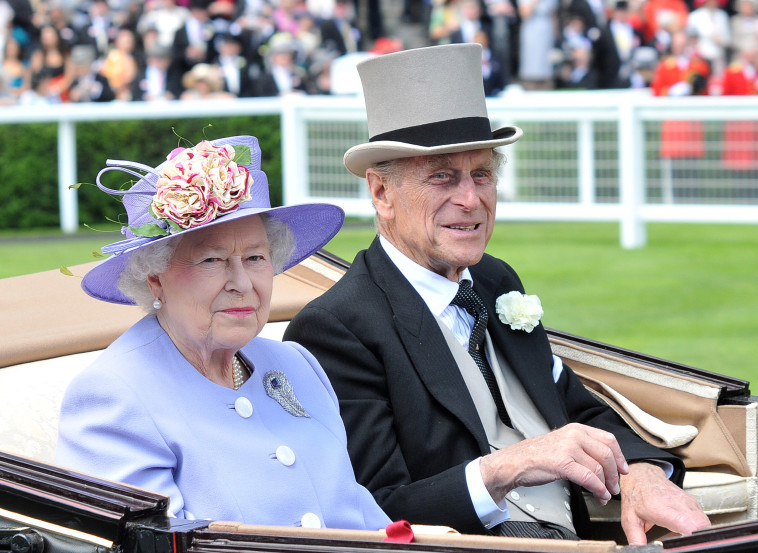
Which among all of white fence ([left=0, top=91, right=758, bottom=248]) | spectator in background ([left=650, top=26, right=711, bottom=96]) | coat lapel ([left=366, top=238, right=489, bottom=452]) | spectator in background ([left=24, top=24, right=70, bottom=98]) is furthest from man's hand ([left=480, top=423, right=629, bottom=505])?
spectator in background ([left=24, top=24, right=70, bottom=98])

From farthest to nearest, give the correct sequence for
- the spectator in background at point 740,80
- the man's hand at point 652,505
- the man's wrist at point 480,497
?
the spectator in background at point 740,80, the man's hand at point 652,505, the man's wrist at point 480,497

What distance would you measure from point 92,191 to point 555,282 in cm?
495

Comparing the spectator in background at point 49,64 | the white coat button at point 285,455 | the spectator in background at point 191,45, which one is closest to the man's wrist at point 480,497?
the white coat button at point 285,455

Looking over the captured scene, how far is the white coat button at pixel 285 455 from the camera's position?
2.51m

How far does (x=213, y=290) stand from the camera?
2.50m

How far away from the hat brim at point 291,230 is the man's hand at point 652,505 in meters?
0.94

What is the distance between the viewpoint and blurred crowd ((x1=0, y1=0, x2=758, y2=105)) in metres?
14.2

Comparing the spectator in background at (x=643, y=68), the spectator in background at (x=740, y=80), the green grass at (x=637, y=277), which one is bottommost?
the green grass at (x=637, y=277)

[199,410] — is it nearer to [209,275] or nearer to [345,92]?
[209,275]

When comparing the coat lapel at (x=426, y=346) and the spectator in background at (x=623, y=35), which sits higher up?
the spectator in background at (x=623, y=35)

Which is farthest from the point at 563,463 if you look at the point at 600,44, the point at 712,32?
the point at 712,32

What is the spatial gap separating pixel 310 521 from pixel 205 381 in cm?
35

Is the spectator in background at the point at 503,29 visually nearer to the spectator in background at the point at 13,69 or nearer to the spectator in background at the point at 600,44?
the spectator in background at the point at 600,44

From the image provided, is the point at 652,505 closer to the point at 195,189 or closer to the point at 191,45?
the point at 195,189
